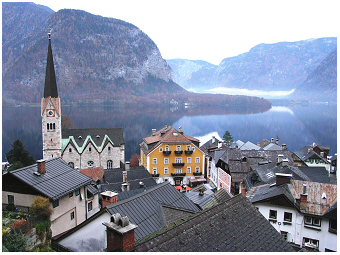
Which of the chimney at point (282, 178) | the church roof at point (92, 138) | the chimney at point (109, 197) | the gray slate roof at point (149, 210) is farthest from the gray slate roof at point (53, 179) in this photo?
the church roof at point (92, 138)

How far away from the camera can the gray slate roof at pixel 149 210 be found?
13477 millimetres

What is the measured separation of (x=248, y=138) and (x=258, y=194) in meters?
103

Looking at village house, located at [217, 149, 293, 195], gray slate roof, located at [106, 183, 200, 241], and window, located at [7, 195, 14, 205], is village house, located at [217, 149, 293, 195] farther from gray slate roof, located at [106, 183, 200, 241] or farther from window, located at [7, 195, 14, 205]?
window, located at [7, 195, 14, 205]

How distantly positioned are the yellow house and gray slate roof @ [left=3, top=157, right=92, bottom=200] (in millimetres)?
29772

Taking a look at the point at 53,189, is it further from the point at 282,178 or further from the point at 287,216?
the point at 282,178

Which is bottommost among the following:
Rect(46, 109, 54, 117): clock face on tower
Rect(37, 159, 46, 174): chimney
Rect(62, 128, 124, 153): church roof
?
Rect(62, 128, 124, 153): church roof

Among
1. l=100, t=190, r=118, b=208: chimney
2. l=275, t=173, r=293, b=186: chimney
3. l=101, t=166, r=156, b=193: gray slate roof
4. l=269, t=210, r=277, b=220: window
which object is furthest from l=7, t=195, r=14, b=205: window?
l=275, t=173, r=293, b=186: chimney

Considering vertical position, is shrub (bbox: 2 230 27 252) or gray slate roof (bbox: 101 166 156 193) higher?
shrub (bbox: 2 230 27 252)

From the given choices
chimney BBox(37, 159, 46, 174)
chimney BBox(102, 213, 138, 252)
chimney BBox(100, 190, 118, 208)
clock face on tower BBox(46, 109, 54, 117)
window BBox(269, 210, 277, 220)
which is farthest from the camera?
clock face on tower BBox(46, 109, 54, 117)

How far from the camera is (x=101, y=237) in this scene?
13.8 meters

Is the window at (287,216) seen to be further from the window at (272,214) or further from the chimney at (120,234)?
the chimney at (120,234)

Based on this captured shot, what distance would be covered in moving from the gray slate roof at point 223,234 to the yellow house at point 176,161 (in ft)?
124

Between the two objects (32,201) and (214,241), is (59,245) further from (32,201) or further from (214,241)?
(214,241)

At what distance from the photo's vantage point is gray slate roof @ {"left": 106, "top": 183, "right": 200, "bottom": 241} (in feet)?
44.2
